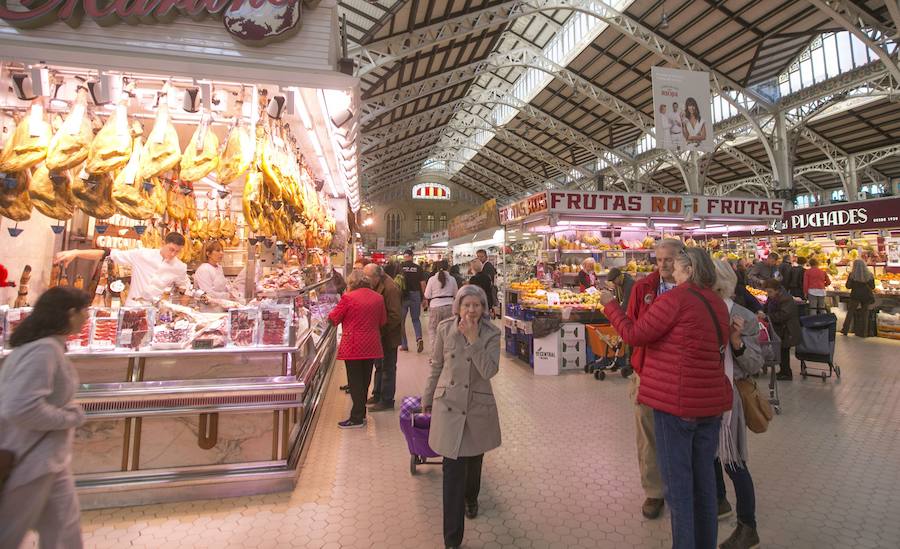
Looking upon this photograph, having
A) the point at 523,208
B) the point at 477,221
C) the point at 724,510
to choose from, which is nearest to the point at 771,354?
the point at 724,510

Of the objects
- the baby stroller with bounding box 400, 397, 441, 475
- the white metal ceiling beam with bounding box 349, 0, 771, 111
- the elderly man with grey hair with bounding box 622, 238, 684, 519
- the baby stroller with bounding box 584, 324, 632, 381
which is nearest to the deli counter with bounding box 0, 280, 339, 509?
the baby stroller with bounding box 400, 397, 441, 475

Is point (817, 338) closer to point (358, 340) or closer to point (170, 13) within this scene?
point (358, 340)

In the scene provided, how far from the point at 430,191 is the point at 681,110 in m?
34.4

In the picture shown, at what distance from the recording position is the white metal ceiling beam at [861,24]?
30.4 feet

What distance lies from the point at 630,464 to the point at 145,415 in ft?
10.4

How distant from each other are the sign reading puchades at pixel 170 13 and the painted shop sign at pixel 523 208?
5.09 metres

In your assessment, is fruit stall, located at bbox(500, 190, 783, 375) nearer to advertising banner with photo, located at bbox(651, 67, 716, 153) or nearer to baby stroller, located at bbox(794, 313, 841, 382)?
advertising banner with photo, located at bbox(651, 67, 716, 153)

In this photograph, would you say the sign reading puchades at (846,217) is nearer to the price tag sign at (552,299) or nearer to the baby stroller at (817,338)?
the baby stroller at (817,338)

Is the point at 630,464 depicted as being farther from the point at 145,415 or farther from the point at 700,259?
the point at 145,415

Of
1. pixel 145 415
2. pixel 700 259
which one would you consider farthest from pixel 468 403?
pixel 145 415

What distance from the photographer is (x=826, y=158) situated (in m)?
18.6

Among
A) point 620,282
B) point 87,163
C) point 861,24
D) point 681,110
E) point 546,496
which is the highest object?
point 861,24

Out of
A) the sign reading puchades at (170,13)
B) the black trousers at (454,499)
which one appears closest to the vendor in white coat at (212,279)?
the sign reading puchades at (170,13)

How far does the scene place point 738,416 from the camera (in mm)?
2082
